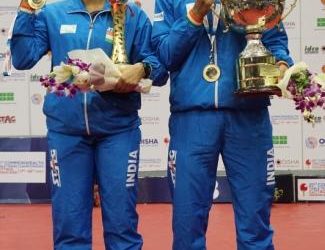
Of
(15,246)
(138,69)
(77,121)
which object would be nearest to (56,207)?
(77,121)

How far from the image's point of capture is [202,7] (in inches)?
97.0

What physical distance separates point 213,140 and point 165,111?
374 cm

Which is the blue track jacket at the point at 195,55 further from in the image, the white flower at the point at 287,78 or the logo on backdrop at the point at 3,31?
the logo on backdrop at the point at 3,31

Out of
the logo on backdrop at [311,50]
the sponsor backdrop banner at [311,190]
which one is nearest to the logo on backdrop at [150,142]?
the sponsor backdrop banner at [311,190]

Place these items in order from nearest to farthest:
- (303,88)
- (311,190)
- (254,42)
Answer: (303,88)
(254,42)
(311,190)

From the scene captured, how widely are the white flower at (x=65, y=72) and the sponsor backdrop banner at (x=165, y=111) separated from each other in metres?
3.53

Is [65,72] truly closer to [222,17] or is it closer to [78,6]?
[78,6]

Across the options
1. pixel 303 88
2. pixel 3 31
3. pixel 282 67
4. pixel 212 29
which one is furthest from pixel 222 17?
pixel 3 31

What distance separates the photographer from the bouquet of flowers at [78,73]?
262 centimetres

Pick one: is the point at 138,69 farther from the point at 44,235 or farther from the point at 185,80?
the point at 44,235

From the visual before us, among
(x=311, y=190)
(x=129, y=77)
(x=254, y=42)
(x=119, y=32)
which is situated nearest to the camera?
(x=254, y=42)

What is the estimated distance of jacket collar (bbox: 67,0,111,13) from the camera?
9.35 feet

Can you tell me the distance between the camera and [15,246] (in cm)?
428

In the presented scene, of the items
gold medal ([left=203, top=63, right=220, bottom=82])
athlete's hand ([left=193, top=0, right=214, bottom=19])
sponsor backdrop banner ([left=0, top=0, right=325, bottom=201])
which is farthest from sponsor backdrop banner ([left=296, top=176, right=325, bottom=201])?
athlete's hand ([left=193, top=0, right=214, bottom=19])
